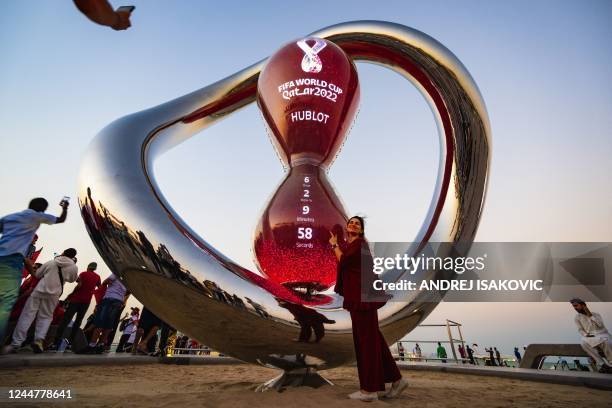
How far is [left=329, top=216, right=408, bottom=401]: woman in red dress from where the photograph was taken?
2707 millimetres

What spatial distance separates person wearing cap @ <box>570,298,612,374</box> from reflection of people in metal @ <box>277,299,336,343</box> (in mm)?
5421

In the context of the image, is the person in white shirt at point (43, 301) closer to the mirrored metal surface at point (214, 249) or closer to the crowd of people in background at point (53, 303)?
the crowd of people in background at point (53, 303)

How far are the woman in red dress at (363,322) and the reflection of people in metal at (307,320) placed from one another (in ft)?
0.77

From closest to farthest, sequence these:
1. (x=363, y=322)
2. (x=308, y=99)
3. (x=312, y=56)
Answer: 1. (x=363, y=322)
2. (x=308, y=99)
3. (x=312, y=56)

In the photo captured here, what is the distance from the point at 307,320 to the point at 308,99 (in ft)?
6.35

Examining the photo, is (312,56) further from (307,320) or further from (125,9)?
(307,320)

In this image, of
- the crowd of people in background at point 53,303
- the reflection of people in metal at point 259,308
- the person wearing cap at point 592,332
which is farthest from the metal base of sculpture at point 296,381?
the person wearing cap at point 592,332

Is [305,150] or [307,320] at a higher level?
[305,150]

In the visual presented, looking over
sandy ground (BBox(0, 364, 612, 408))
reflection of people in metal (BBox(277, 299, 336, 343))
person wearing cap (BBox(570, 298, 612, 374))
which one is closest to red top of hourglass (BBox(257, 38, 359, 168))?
reflection of people in metal (BBox(277, 299, 336, 343))

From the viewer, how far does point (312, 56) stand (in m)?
3.51

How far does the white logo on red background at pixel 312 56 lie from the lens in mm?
3459

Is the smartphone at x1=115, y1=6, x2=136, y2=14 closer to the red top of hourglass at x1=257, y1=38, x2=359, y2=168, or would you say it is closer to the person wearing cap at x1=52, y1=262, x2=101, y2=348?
the red top of hourglass at x1=257, y1=38, x2=359, y2=168

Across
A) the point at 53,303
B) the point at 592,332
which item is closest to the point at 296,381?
the point at 53,303

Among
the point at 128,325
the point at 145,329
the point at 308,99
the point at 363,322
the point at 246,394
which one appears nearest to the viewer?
the point at 363,322
